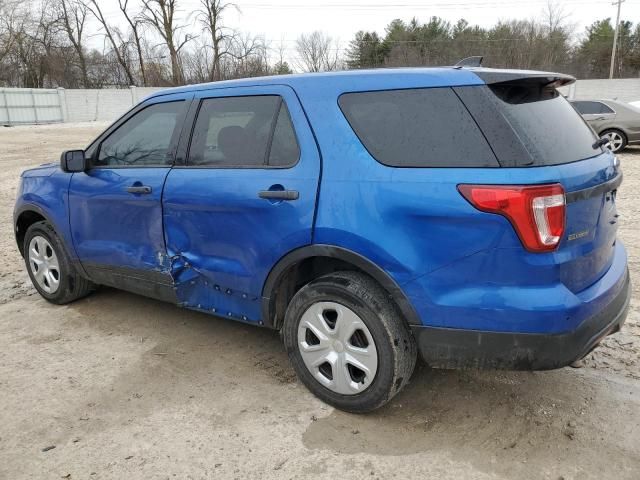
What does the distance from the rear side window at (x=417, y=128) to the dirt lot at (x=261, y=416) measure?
1.38 m

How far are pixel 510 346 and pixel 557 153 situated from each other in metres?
0.91

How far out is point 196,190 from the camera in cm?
337

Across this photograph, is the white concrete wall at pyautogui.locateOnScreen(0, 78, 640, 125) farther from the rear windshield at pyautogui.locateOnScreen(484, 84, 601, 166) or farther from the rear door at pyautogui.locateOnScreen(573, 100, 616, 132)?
the rear windshield at pyautogui.locateOnScreen(484, 84, 601, 166)

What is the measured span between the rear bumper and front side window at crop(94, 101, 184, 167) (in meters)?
2.10

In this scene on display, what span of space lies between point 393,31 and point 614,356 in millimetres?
63367

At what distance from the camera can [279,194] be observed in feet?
9.73

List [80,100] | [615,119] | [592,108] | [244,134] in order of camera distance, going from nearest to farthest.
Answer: [244,134]
[615,119]
[592,108]
[80,100]

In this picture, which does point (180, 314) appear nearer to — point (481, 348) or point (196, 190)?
point (196, 190)

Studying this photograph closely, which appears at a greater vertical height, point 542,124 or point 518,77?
point 518,77

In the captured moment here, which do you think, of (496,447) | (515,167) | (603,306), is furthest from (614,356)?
(515,167)

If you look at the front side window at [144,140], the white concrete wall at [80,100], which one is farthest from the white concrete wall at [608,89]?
the front side window at [144,140]

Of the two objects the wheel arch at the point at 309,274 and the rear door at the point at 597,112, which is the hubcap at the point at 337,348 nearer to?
the wheel arch at the point at 309,274

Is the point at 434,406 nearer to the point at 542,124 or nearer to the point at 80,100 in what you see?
the point at 542,124

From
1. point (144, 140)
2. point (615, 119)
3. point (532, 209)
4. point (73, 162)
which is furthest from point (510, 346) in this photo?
point (615, 119)
